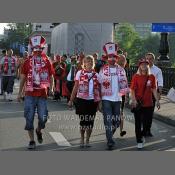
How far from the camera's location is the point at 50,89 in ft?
32.3

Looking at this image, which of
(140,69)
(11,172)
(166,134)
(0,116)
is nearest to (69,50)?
(0,116)

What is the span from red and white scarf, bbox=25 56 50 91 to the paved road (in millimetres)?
1151

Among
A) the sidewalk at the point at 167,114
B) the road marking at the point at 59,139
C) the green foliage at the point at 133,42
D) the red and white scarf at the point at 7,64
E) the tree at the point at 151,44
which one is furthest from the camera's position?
the tree at the point at 151,44

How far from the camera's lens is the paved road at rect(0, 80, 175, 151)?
10.1 metres

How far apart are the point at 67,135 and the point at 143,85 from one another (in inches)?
89.6

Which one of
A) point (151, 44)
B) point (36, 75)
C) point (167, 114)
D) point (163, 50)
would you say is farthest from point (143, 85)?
point (151, 44)

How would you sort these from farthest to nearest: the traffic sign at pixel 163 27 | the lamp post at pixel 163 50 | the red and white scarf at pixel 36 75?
the lamp post at pixel 163 50 → the traffic sign at pixel 163 27 → the red and white scarf at pixel 36 75

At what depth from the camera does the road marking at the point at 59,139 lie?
10411 mm

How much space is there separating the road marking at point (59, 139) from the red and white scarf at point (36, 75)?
4.46 feet

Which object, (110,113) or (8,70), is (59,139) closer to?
(110,113)

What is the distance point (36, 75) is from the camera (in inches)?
378

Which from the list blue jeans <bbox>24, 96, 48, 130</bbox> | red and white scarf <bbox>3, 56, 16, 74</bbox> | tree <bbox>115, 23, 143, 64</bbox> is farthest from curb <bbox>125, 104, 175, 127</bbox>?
tree <bbox>115, 23, 143, 64</bbox>

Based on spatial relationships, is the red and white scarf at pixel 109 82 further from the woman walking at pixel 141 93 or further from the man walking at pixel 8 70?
the man walking at pixel 8 70

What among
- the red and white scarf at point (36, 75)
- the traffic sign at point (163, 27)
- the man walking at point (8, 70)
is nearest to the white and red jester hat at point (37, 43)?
the red and white scarf at point (36, 75)
